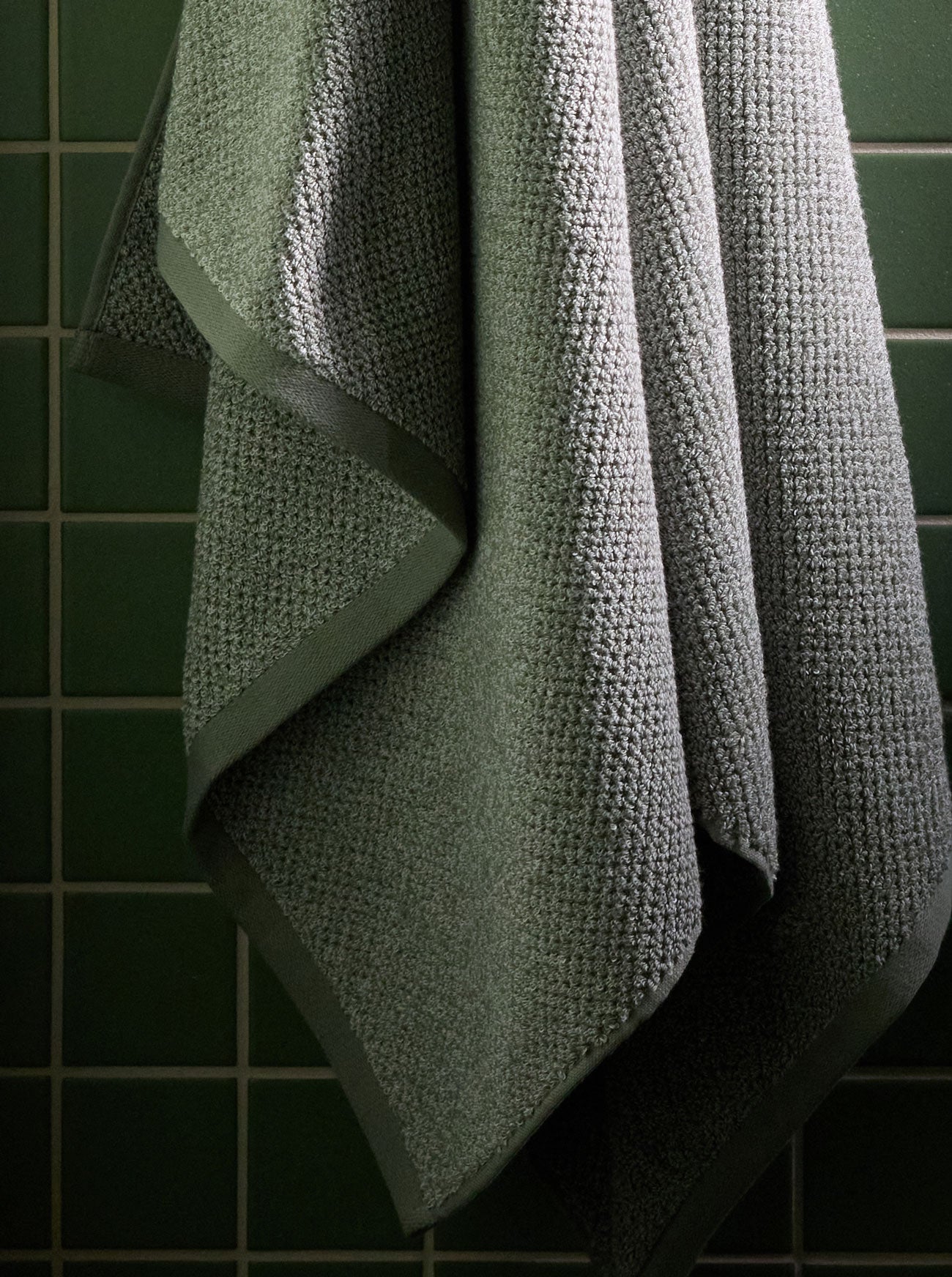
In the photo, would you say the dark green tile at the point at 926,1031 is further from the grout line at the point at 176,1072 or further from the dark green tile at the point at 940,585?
the grout line at the point at 176,1072

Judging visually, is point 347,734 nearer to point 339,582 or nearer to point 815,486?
point 339,582

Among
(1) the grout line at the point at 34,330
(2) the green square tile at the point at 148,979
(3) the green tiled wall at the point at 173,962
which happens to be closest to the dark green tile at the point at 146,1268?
(3) the green tiled wall at the point at 173,962

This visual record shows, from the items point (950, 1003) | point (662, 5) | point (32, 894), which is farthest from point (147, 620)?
point (950, 1003)

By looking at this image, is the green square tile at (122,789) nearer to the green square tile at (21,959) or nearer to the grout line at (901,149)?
the green square tile at (21,959)

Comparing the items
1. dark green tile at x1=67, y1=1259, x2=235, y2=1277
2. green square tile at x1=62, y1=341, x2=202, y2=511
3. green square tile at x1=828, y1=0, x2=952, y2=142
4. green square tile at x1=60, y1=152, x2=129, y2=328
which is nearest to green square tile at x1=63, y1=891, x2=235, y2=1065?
dark green tile at x1=67, y1=1259, x2=235, y2=1277

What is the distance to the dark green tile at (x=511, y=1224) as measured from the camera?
1.87 ft

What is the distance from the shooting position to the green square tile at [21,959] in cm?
57

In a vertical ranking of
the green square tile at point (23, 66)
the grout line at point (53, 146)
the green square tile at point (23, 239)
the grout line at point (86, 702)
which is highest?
the green square tile at point (23, 66)

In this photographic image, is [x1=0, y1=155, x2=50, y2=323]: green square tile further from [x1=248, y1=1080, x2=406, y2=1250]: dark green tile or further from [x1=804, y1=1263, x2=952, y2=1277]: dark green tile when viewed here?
[x1=804, y1=1263, x2=952, y2=1277]: dark green tile

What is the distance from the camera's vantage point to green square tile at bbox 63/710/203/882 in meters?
0.56

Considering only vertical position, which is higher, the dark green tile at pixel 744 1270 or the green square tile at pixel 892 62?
the green square tile at pixel 892 62

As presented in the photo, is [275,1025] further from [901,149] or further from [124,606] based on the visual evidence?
[901,149]

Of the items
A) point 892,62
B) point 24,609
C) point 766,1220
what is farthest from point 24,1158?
point 892,62

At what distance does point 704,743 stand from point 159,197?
302mm
